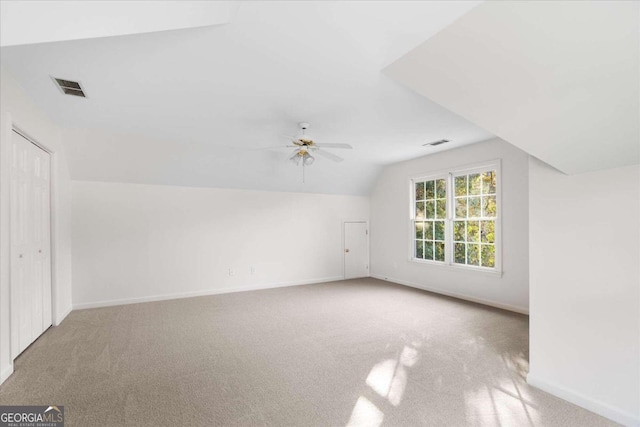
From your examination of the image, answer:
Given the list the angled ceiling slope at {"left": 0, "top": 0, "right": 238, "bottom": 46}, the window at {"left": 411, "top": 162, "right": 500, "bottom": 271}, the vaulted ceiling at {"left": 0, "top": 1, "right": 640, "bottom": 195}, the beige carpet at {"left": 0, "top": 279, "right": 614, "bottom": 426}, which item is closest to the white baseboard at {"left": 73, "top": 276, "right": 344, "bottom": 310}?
the beige carpet at {"left": 0, "top": 279, "right": 614, "bottom": 426}

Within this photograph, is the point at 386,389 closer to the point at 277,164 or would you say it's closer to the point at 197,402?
the point at 197,402

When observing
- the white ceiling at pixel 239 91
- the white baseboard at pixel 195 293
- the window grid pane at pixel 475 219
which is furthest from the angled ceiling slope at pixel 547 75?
the white baseboard at pixel 195 293

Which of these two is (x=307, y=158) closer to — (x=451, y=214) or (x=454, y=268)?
(x=451, y=214)

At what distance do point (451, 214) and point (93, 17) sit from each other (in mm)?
5439

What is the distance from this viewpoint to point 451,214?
5523 mm

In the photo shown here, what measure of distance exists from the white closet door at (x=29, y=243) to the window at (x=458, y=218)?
19.3 feet

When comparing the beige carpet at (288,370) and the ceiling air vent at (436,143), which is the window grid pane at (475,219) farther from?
the beige carpet at (288,370)

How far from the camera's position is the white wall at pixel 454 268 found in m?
4.45

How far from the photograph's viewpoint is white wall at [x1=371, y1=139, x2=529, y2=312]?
4449 mm

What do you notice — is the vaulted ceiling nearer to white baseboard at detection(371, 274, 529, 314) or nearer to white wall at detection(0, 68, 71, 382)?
white wall at detection(0, 68, 71, 382)

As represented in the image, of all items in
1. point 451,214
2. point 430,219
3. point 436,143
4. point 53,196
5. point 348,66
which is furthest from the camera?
point 430,219

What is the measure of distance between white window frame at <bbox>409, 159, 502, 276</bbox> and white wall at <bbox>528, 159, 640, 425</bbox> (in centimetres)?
239

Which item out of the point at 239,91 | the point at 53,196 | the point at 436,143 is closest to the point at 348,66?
the point at 239,91

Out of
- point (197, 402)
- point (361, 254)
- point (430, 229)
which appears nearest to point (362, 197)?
point (361, 254)
